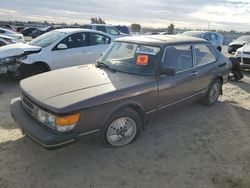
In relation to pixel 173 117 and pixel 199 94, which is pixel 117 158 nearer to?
pixel 173 117

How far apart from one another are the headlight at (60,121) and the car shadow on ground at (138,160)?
313 mm

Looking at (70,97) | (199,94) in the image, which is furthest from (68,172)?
(199,94)

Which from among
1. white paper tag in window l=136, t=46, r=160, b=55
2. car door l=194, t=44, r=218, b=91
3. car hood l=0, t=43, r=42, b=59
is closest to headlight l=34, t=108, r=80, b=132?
white paper tag in window l=136, t=46, r=160, b=55

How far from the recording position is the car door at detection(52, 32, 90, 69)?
25.4ft

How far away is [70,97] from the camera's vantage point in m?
3.58

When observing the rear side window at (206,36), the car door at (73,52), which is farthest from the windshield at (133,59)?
the rear side window at (206,36)

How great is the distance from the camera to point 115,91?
386cm

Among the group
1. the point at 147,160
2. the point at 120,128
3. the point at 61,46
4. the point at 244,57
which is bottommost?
the point at 147,160

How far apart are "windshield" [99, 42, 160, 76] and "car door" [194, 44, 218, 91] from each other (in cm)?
125

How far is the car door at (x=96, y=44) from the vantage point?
27.6ft

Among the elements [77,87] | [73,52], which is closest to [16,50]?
[73,52]

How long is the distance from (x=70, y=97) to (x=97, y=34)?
549 centimetres

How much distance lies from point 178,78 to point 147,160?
165 centimetres

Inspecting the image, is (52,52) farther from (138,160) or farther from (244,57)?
(244,57)
